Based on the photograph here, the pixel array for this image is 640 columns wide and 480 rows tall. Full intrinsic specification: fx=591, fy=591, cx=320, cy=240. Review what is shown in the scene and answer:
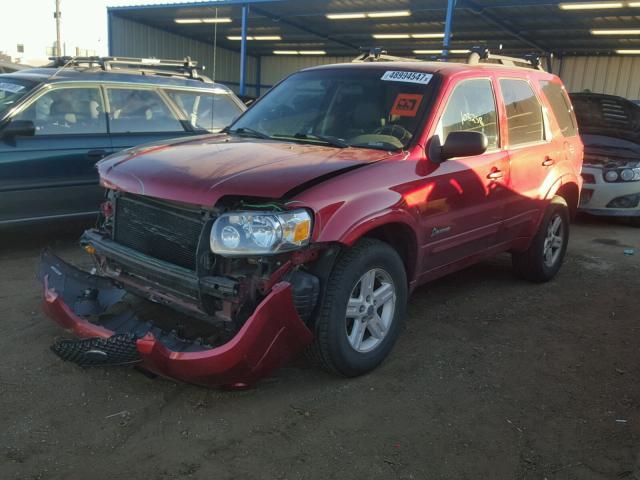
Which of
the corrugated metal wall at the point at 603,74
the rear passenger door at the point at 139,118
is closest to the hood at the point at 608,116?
the rear passenger door at the point at 139,118

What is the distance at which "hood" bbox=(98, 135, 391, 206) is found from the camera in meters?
2.93

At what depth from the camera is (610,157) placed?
323 inches

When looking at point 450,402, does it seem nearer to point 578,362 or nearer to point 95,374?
point 578,362

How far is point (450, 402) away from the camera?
3.25 meters

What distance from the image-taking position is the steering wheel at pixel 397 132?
3725 mm

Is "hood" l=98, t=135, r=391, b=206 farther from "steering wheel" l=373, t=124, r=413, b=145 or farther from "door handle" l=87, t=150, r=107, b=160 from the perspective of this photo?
"door handle" l=87, t=150, r=107, b=160

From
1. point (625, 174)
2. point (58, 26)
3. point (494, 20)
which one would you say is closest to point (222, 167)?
point (625, 174)

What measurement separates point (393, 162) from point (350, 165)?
33 centimetres

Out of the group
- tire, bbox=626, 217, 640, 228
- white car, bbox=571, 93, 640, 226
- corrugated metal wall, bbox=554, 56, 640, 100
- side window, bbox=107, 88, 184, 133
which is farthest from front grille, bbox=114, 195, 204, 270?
corrugated metal wall, bbox=554, 56, 640, 100

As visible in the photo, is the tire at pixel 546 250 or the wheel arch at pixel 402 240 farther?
the tire at pixel 546 250

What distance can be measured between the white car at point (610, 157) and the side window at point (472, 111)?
4.32 m

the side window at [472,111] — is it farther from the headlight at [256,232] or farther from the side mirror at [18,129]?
the side mirror at [18,129]

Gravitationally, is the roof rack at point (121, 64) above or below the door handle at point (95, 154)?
above

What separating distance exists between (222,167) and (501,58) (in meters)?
3.18
